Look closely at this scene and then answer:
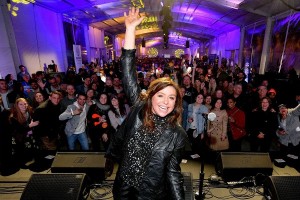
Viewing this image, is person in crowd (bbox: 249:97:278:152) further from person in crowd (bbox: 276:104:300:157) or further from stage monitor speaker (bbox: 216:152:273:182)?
stage monitor speaker (bbox: 216:152:273:182)

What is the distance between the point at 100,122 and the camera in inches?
168

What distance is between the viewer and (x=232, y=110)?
4449 mm

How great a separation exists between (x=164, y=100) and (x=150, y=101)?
141mm

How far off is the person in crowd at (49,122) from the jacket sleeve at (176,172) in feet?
11.1

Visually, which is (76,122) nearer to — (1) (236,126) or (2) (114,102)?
(2) (114,102)

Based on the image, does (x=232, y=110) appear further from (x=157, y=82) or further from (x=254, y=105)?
(x=157, y=82)

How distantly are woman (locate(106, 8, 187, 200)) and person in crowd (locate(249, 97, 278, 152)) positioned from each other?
349 cm

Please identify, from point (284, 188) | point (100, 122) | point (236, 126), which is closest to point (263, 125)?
point (236, 126)

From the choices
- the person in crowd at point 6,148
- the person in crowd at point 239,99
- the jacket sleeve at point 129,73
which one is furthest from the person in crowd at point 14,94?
the person in crowd at point 239,99

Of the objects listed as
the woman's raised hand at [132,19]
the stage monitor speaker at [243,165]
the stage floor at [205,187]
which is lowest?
the stage floor at [205,187]

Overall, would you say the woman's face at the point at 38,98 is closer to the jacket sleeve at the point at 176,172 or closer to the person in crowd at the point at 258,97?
the jacket sleeve at the point at 176,172

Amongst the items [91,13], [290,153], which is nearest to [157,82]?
[290,153]

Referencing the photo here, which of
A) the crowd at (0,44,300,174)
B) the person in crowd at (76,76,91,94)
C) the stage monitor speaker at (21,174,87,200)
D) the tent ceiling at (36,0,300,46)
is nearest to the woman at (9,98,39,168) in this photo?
the crowd at (0,44,300,174)

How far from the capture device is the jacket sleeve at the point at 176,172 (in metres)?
1.43
